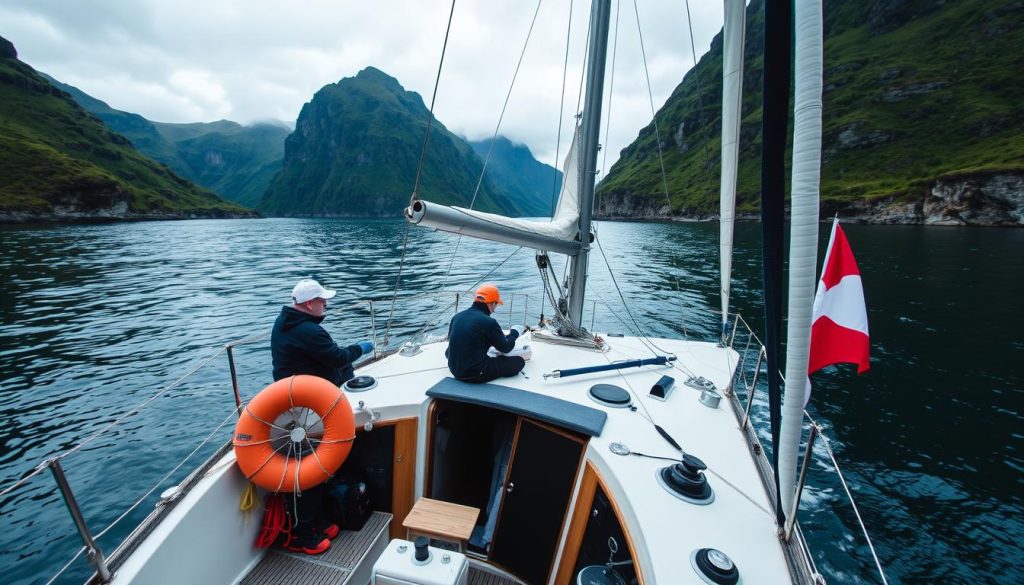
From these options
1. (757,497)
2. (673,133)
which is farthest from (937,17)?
(757,497)

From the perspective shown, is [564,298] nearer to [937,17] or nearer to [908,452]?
[908,452]

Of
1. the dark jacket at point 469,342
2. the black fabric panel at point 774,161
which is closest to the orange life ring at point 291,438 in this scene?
the dark jacket at point 469,342

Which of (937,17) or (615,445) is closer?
(615,445)

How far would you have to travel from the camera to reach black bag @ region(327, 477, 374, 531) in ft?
12.5

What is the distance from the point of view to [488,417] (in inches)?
198

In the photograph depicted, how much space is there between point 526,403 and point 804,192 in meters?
2.77

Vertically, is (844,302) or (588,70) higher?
(588,70)

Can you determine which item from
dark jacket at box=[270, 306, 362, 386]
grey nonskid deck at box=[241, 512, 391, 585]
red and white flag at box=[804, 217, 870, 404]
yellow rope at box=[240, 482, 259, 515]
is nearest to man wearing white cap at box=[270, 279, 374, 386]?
dark jacket at box=[270, 306, 362, 386]

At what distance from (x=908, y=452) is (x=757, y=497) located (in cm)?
743

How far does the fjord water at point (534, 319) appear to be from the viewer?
227 inches

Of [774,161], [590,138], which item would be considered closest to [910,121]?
[590,138]

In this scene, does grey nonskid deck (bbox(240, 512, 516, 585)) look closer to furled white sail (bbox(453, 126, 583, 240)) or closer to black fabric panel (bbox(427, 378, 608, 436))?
black fabric panel (bbox(427, 378, 608, 436))

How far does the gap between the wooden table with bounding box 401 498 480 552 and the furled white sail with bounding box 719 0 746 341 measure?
14.6 ft

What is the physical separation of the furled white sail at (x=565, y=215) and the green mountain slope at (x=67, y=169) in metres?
94.2
